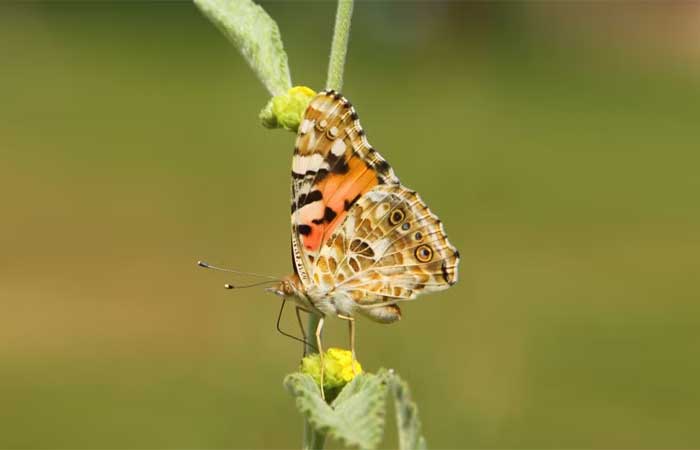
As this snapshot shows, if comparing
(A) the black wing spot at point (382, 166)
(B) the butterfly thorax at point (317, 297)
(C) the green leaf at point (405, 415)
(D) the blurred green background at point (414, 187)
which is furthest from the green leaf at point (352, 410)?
(D) the blurred green background at point (414, 187)

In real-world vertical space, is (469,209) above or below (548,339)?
above

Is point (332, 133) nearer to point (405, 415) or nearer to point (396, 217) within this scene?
point (396, 217)

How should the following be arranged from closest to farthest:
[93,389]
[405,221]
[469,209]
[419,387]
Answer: [405,221], [419,387], [93,389], [469,209]

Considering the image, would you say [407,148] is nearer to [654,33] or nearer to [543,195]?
[543,195]

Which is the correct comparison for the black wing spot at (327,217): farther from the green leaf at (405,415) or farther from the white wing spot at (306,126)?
the green leaf at (405,415)

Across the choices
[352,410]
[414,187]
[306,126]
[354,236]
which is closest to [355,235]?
[354,236]

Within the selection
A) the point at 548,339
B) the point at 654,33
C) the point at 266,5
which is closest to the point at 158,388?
the point at 548,339
